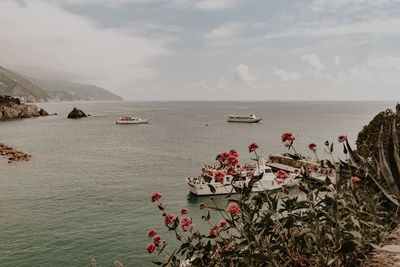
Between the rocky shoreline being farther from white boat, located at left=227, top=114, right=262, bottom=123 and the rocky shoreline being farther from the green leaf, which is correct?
white boat, located at left=227, top=114, right=262, bottom=123

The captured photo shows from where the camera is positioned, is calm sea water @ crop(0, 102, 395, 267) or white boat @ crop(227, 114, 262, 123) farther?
white boat @ crop(227, 114, 262, 123)

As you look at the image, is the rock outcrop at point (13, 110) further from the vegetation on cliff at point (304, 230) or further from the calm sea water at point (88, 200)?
the vegetation on cliff at point (304, 230)

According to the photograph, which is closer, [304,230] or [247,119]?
[304,230]

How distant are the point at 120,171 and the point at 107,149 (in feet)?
82.0

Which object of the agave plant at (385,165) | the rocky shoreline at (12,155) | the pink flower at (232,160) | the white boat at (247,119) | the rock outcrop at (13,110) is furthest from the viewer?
the rock outcrop at (13,110)

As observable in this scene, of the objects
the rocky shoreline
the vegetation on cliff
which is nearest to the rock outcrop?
the rocky shoreline

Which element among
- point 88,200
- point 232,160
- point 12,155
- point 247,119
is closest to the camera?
point 232,160

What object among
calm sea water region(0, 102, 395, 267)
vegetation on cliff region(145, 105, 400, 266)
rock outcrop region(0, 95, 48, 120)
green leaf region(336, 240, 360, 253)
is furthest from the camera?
rock outcrop region(0, 95, 48, 120)

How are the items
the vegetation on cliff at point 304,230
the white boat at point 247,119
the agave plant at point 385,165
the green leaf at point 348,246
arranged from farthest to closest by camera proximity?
the white boat at point 247,119 → the agave plant at point 385,165 → the vegetation on cliff at point 304,230 → the green leaf at point 348,246

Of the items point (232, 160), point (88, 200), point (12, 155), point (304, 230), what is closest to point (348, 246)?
point (304, 230)

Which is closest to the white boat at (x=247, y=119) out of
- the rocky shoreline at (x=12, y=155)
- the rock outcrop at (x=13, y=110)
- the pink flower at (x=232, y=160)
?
the rocky shoreline at (x=12, y=155)

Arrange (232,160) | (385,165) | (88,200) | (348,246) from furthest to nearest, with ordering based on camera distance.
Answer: (88,200)
(385,165)
(232,160)
(348,246)

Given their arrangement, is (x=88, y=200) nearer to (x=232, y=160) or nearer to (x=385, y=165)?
(x=232, y=160)

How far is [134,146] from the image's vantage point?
78875 millimetres
